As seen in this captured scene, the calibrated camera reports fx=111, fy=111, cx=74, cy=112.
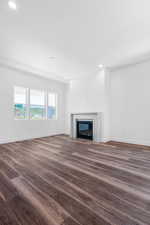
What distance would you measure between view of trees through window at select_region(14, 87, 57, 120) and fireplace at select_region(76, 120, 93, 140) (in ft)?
5.05

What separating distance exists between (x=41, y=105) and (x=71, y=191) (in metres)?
4.45

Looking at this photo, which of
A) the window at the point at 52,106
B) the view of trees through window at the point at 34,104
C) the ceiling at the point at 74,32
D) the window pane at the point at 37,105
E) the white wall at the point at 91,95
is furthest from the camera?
the window at the point at 52,106

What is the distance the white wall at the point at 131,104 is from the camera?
3.83 m

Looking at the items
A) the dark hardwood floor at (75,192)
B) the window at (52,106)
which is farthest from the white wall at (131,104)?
the window at (52,106)

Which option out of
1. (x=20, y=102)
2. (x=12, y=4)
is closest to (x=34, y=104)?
(x=20, y=102)

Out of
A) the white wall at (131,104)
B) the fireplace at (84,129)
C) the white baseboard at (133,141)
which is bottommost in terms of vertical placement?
the white baseboard at (133,141)

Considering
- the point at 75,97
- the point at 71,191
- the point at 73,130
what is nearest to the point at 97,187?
the point at 71,191

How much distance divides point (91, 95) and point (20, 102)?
9.94 ft

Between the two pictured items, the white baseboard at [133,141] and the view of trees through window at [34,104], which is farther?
the view of trees through window at [34,104]

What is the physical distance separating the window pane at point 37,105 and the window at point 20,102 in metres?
0.30

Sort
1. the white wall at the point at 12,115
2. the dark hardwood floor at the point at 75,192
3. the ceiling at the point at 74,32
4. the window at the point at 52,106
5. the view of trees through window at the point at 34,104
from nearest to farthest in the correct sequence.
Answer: the dark hardwood floor at the point at 75,192, the ceiling at the point at 74,32, the white wall at the point at 12,115, the view of trees through window at the point at 34,104, the window at the point at 52,106

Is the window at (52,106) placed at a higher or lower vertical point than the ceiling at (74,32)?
lower

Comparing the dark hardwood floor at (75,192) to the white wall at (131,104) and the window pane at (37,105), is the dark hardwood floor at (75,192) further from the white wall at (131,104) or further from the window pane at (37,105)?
the window pane at (37,105)

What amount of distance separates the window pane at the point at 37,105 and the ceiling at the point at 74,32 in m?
1.49
